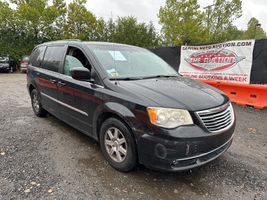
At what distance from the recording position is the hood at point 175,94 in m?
Result: 2.64

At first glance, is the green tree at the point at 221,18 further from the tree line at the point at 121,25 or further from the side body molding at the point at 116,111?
the side body molding at the point at 116,111

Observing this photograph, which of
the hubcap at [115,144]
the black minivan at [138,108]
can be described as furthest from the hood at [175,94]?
the hubcap at [115,144]

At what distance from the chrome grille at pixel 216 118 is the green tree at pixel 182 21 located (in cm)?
2488

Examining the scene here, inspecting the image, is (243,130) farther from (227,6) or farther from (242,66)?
(227,6)

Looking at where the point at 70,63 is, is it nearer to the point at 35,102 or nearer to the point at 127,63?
the point at 127,63

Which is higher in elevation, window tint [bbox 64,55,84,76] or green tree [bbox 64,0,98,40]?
green tree [bbox 64,0,98,40]

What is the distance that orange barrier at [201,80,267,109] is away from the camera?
20.9 feet

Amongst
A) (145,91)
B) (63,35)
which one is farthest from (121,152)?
(63,35)

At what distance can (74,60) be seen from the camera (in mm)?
3875

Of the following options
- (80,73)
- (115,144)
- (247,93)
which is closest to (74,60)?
(80,73)

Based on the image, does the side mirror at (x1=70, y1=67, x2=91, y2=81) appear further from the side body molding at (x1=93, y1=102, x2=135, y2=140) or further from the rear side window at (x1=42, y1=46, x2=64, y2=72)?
the rear side window at (x1=42, y1=46, x2=64, y2=72)

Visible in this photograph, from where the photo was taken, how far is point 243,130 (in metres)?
4.82

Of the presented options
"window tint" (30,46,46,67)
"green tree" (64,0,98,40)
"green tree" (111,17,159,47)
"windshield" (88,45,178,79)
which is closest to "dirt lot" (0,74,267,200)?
"windshield" (88,45,178,79)

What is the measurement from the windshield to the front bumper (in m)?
1.15
